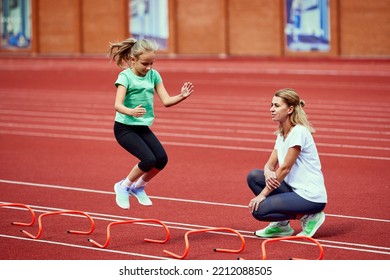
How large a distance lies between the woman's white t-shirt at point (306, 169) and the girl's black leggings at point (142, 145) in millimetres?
1279

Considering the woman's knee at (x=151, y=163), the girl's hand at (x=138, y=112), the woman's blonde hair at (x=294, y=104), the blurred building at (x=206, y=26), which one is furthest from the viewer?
the blurred building at (x=206, y=26)

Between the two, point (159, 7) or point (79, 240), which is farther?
point (159, 7)

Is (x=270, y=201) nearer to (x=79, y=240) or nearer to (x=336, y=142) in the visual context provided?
(x=79, y=240)

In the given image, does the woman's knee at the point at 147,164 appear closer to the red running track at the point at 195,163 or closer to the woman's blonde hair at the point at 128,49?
the red running track at the point at 195,163

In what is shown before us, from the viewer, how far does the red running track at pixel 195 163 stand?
7680 mm

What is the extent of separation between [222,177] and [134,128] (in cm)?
283

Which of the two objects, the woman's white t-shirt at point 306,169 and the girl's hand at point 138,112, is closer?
the woman's white t-shirt at point 306,169

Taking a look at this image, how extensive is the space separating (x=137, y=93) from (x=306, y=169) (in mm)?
1747

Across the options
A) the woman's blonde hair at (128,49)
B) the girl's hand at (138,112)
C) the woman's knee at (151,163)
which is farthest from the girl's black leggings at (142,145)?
the woman's blonde hair at (128,49)

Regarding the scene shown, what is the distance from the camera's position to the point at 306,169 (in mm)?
7723

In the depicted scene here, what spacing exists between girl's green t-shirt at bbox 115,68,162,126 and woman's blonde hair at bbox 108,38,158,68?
138 mm

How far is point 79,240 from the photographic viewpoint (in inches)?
307

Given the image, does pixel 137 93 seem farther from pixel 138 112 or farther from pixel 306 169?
pixel 306 169

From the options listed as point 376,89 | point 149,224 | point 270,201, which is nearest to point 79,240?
point 149,224
